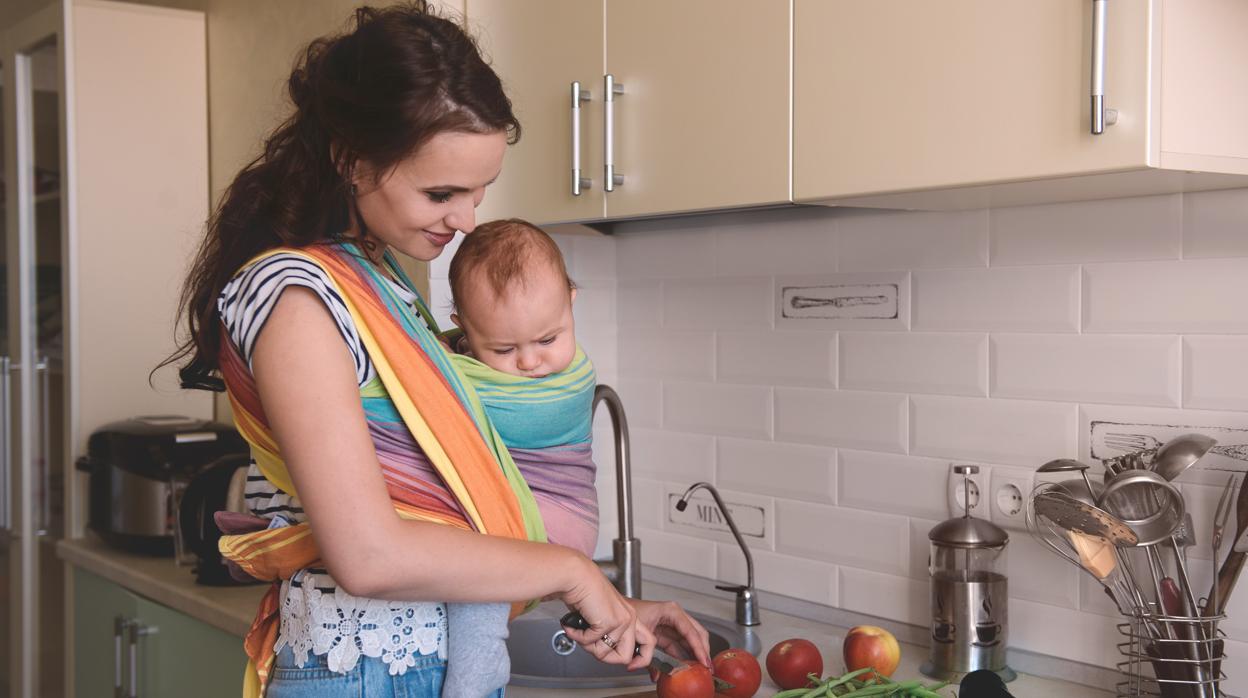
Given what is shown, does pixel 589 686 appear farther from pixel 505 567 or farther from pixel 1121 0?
pixel 1121 0

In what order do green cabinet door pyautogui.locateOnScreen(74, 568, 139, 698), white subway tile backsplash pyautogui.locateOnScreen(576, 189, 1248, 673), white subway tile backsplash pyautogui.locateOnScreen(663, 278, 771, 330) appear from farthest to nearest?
green cabinet door pyautogui.locateOnScreen(74, 568, 139, 698) → white subway tile backsplash pyautogui.locateOnScreen(663, 278, 771, 330) → white subway tile backsplash pyautogui.locateOnScreen(576, 189, 1248, 673)

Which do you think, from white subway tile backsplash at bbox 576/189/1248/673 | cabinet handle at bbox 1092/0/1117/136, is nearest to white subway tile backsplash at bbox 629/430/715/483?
white subway tile backsplash at bbox 576/189/1248/673

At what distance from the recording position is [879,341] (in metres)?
1.89

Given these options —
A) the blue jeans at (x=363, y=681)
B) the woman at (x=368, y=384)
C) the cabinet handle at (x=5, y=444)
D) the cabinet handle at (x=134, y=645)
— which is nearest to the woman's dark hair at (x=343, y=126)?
the woman at (x=368, y=384)

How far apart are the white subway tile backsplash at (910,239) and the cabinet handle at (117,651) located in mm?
1633

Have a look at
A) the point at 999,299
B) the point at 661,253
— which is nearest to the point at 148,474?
the point at 661,253

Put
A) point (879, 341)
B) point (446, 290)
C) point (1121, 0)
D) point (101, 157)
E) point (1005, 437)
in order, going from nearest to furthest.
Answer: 1. point (1121, 0)
2. point (1005, 437)
3. point (879, 341)
4. point (446, 290)
5. point (101, 157)

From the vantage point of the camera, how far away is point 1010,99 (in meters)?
1.24

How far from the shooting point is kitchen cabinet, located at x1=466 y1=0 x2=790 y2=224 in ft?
5.11

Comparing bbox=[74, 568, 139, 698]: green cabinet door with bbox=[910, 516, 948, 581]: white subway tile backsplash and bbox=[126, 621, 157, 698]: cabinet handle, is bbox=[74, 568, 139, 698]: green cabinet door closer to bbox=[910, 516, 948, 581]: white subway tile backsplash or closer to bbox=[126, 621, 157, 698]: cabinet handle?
bbox=[126, 621, 157, 698]: cabinet handle

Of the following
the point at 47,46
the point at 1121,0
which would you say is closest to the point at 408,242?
the point at 1121,0

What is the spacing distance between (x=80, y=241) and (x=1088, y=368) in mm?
2231

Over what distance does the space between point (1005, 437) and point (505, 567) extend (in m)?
0.87

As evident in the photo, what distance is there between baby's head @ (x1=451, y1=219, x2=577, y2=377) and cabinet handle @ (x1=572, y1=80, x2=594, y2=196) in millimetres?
534
